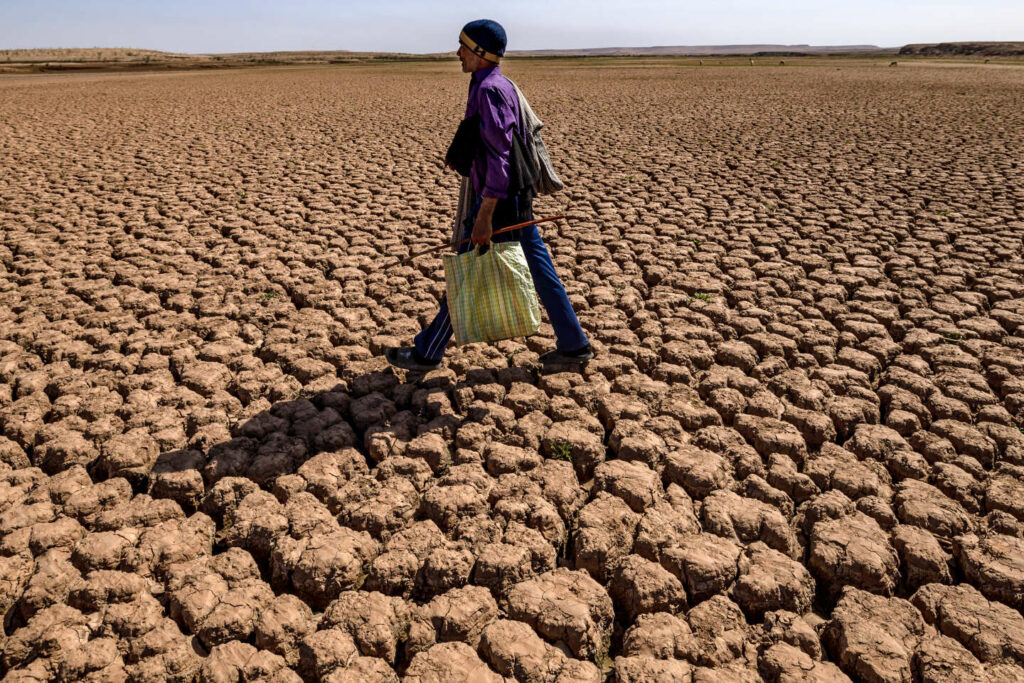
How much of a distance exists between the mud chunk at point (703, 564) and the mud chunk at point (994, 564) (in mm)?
643

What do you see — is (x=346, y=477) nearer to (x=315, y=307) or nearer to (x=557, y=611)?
(x=557, y=611)

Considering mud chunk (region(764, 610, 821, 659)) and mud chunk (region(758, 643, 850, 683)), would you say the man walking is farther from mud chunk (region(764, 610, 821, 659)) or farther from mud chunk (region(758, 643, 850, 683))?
mud chunk (region(758, 643, 850, 683))

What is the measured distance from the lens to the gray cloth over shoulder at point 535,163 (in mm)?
2537

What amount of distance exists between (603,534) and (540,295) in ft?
3.74

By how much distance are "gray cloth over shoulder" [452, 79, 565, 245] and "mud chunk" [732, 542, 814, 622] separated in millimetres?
1475

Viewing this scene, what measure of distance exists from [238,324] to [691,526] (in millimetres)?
2493

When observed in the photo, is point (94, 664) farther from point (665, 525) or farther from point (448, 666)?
point (665, 525)

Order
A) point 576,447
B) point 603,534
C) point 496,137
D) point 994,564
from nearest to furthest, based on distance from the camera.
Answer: point 994,564 → point 603,534 → point 496,137 → point 576,447

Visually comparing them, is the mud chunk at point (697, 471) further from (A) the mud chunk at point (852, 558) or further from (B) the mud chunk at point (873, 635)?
(B) the mud chunk at point (873, 635)

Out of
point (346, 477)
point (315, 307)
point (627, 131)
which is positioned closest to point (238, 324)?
point (315, 307)

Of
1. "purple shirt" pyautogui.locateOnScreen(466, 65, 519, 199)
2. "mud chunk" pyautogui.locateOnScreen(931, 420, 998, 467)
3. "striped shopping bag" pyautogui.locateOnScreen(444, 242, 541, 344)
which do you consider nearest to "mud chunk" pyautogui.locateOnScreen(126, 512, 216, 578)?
"striped shopping bag" pyautogui.locateOnScreen(444, 242, 541, 344)

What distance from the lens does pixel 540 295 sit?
285 cm

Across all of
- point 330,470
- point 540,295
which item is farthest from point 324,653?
point 540,295

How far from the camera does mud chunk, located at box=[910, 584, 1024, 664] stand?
167 centimetres
